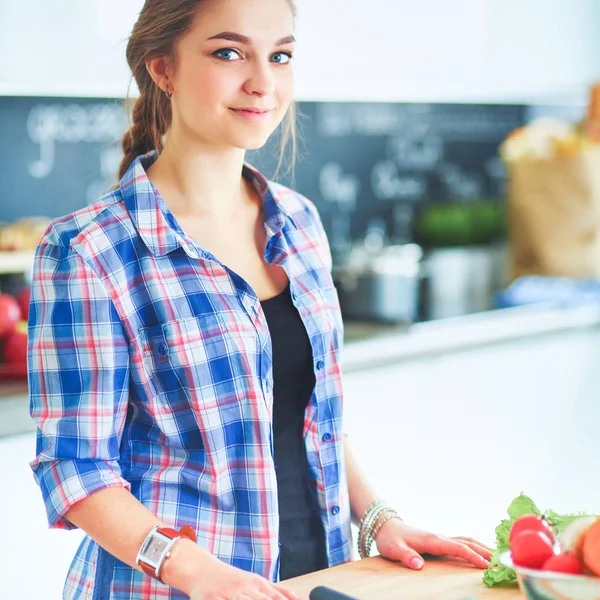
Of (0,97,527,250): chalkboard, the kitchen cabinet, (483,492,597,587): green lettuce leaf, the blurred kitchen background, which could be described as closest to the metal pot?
the blurred kitchen background

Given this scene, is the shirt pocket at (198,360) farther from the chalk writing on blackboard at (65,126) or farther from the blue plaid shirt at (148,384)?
the chalk writing on blackboard at (65,126)

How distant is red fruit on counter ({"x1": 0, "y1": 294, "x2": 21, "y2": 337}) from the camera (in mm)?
2074

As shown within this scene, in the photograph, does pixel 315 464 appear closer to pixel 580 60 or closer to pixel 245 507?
pixel 245 507

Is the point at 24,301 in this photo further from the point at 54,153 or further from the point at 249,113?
the point at 249,113

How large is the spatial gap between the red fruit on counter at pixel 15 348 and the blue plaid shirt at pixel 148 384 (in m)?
0.99

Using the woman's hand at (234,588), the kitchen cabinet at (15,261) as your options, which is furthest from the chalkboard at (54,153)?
the woman's hand at (234,588)

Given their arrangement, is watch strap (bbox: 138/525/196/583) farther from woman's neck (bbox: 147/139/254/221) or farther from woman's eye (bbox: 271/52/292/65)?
woman's eye (bbox: 271/52/292/65)

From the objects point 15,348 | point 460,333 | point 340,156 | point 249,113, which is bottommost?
point 460,333

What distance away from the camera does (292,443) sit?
3.84ft

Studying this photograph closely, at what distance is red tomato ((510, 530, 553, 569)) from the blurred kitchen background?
117cm

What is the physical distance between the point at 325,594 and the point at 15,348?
1.32 m

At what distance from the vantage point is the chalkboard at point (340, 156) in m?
2.52

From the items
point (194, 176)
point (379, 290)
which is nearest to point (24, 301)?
point (379, 290)

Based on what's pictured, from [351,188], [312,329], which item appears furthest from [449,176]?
[312,329]
